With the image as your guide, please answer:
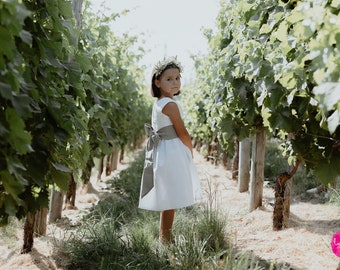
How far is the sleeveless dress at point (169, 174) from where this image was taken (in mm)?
3453

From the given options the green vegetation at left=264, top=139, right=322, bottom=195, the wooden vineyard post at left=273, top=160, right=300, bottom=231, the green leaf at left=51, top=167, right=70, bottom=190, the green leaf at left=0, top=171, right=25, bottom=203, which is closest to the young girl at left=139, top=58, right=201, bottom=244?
the wooden vineyard post at left=273, top=160, right=300, bottom=231

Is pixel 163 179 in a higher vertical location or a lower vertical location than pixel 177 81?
lower

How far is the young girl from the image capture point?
347 cm

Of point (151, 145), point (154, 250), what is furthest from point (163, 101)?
point (154, 250)

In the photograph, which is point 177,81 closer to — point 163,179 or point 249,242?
point 163,179

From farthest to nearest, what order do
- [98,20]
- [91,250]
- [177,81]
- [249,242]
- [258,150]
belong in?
[98,20] < [258,150] < [249,242] < [177,81] < [91,250]

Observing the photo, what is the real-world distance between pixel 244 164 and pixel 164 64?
3.44m

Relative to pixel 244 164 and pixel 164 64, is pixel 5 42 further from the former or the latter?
pixel 244 164

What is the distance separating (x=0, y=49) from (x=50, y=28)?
892mm

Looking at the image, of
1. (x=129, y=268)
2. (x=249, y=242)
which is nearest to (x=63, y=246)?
(x=129, y=268)

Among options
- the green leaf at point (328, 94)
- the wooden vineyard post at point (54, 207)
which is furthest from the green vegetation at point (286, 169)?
the green leaf at point (328, 94)

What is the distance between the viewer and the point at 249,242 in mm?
3961

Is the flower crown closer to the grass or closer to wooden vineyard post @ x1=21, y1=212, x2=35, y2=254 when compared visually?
the grass

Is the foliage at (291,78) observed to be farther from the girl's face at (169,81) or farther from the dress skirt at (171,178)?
the dress skirt at (171,178)
